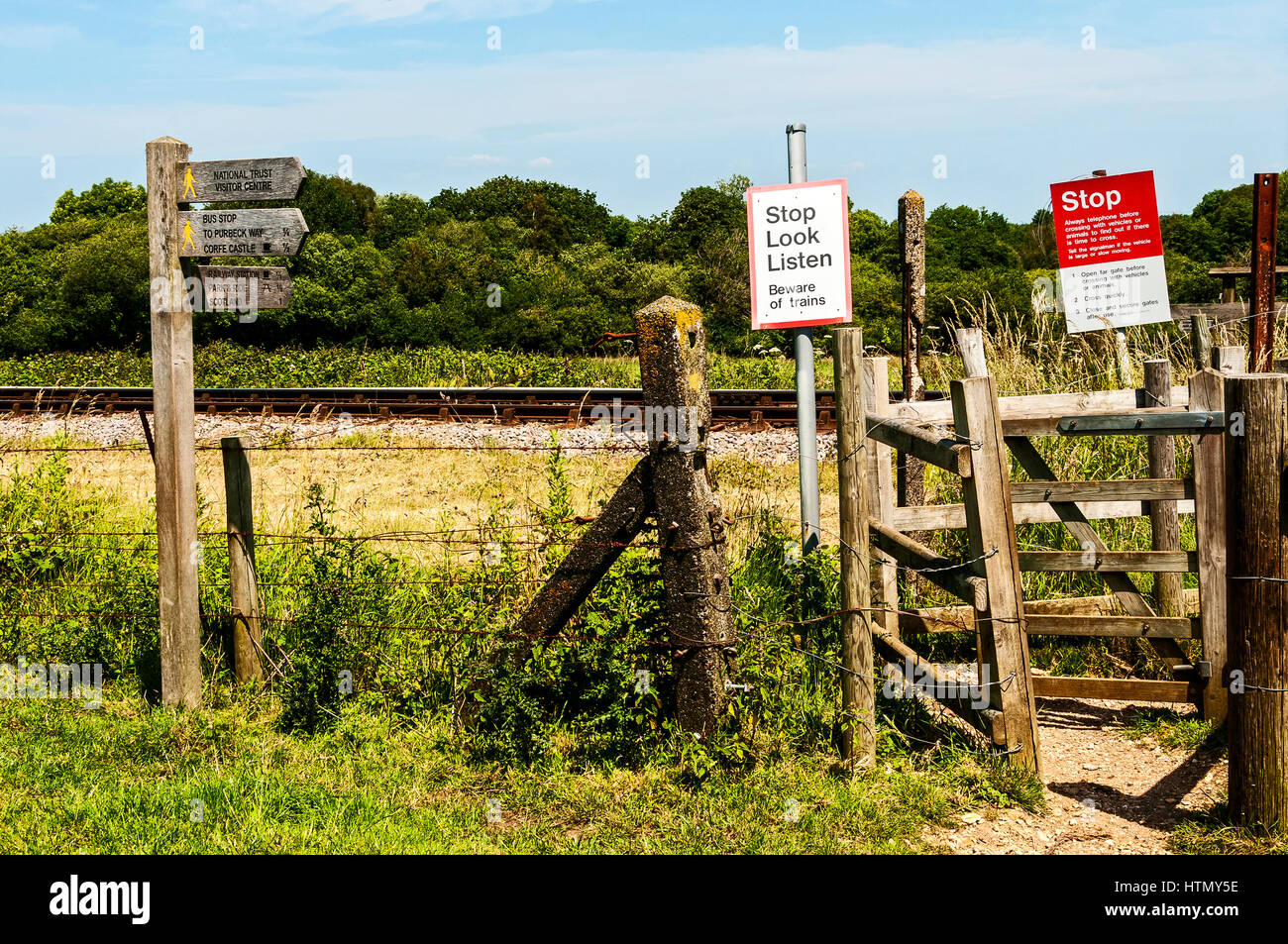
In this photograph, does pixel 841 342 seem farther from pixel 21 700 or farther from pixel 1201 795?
pixel 21 700

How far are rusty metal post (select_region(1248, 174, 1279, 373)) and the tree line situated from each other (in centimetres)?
968

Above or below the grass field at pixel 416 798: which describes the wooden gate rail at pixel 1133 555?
above

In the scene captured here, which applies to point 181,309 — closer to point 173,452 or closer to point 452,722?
point 173,452

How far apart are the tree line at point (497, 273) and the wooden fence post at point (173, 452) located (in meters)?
15.1

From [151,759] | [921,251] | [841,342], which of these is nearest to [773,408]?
[921,251]

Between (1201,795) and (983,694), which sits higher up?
(983,694)

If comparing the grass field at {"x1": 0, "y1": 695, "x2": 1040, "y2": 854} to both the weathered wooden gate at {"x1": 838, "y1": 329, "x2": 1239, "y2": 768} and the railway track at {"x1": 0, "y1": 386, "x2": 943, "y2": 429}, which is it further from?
the railway track at {"x1": 0, "y1": 386, "x2": 943, "y2": 429}

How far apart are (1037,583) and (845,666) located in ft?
7.84

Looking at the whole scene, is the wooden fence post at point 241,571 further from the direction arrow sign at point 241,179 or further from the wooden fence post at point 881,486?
the wooden fence post at point 881,486

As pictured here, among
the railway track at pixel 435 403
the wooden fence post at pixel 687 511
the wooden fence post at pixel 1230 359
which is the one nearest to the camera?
the wooden fence post at pixel 687 511

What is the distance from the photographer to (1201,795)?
4.82 meters

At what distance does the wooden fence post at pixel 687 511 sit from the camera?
4.67 meters

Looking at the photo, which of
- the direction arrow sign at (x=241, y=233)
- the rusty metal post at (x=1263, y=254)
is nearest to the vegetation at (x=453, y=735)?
the direction arrow sign at (x=241, y=233)

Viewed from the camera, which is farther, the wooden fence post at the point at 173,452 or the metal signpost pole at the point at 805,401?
the metal signpost pole at the point at 805,401
